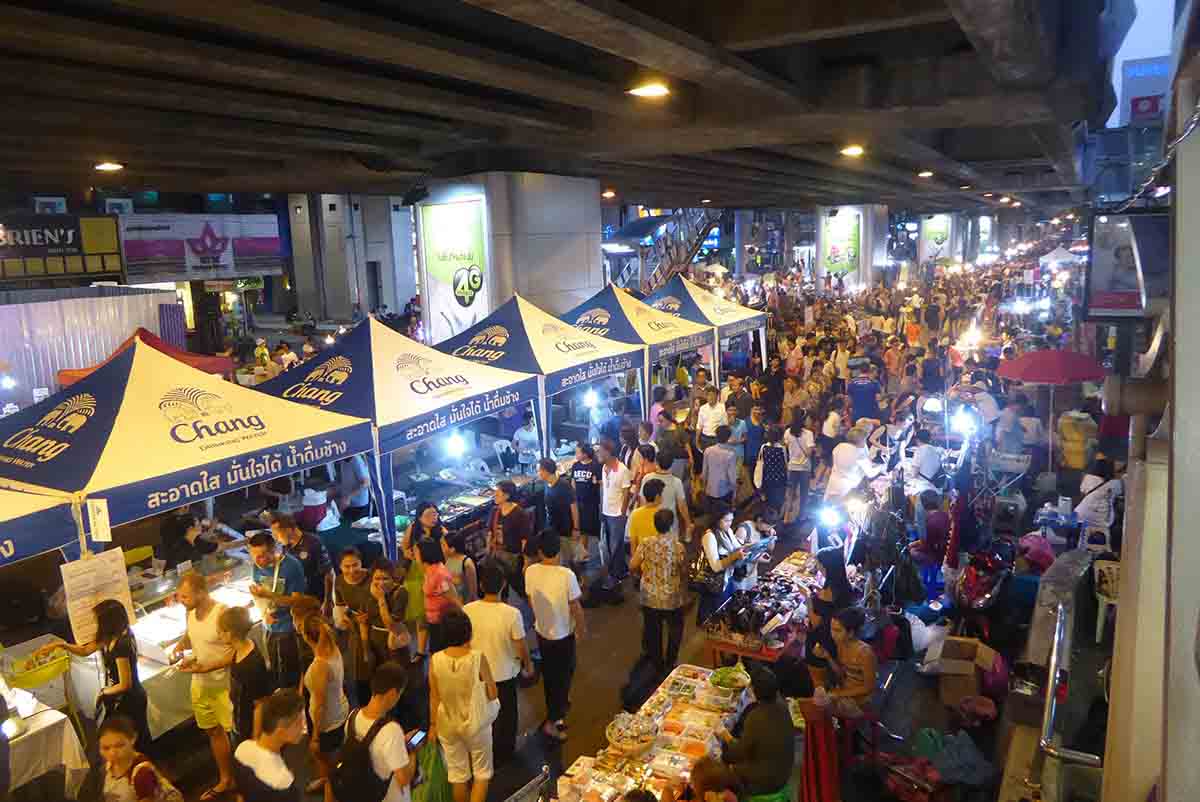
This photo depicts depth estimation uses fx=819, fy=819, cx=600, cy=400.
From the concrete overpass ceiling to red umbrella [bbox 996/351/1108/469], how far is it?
2.89m

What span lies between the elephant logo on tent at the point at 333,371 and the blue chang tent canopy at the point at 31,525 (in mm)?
2893

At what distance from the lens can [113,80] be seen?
7.03 m

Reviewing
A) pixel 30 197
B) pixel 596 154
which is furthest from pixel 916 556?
pixel 30 197

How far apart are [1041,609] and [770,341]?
16469mm

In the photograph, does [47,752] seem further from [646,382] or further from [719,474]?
[646,382]

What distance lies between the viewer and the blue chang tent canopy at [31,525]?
5.23m

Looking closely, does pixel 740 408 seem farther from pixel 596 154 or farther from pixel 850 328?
pixel 850 328

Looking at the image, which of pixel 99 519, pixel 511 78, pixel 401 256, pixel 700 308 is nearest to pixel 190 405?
pixel 99 519

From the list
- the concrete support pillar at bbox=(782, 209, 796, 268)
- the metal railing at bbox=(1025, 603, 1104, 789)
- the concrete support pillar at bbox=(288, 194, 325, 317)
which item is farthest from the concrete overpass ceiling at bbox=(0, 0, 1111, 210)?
the concrete support pillar at bbox=(782, 209, 796, 268)

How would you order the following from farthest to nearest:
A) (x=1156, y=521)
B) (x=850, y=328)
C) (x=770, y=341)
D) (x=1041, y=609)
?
(x=770, y=341)
(x=850, y=328)
(x=1041, y=609)
(x=1156, y=521)

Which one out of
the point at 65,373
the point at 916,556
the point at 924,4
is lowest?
the point at 916,556

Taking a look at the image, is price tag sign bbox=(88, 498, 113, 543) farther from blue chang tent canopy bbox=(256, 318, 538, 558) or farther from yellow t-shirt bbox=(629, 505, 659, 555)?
yellow t-shirt bbox=(629, 505, 659, 555)

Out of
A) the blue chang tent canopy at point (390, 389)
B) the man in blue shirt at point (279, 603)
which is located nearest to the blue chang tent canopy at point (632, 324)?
the blue chang tent canopy at point (390, 389)

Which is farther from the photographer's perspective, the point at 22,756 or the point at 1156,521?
the point at 22,756
